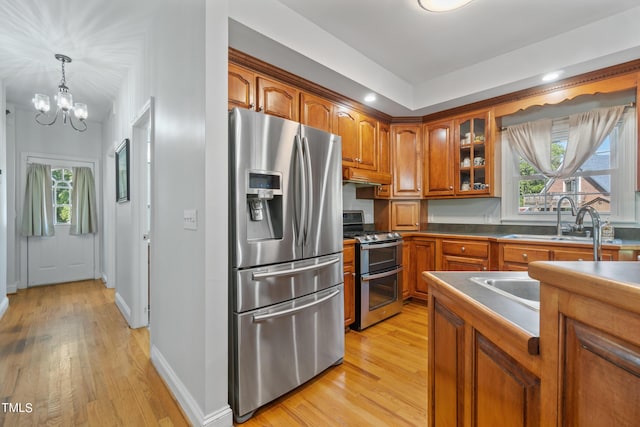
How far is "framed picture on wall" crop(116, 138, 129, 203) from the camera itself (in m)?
3.02

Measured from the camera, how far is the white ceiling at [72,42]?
7.02 feet

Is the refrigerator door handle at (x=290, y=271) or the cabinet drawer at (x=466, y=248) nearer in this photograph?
the refrigerator door handle at (x=290, y=271)

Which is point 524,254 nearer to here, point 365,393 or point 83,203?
point 365,393

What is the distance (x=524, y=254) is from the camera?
2.77 m

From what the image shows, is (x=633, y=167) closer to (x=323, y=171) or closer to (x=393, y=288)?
(x=393, y=288)

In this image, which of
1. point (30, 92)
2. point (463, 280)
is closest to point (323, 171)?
point (463, 280)

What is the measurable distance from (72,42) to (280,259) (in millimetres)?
2663

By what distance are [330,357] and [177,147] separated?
1785 millimetres

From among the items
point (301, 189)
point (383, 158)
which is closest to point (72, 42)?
point (301, 189)

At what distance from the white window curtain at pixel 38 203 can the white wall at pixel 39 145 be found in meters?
0.09

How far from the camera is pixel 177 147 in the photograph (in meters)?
1.85

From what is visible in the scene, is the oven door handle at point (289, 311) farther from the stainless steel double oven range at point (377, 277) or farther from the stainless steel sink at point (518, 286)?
the stainless steel sink at point (518, 286)

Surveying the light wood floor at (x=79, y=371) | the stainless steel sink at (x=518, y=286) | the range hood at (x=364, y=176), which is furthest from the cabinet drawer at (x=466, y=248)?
the light wood floor at (x=79, y=371)

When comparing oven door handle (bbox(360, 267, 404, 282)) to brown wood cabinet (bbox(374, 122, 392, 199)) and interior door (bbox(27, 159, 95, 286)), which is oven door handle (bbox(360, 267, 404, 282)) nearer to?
brown wood cabinet (bbox(374, 122, 392, 199))
